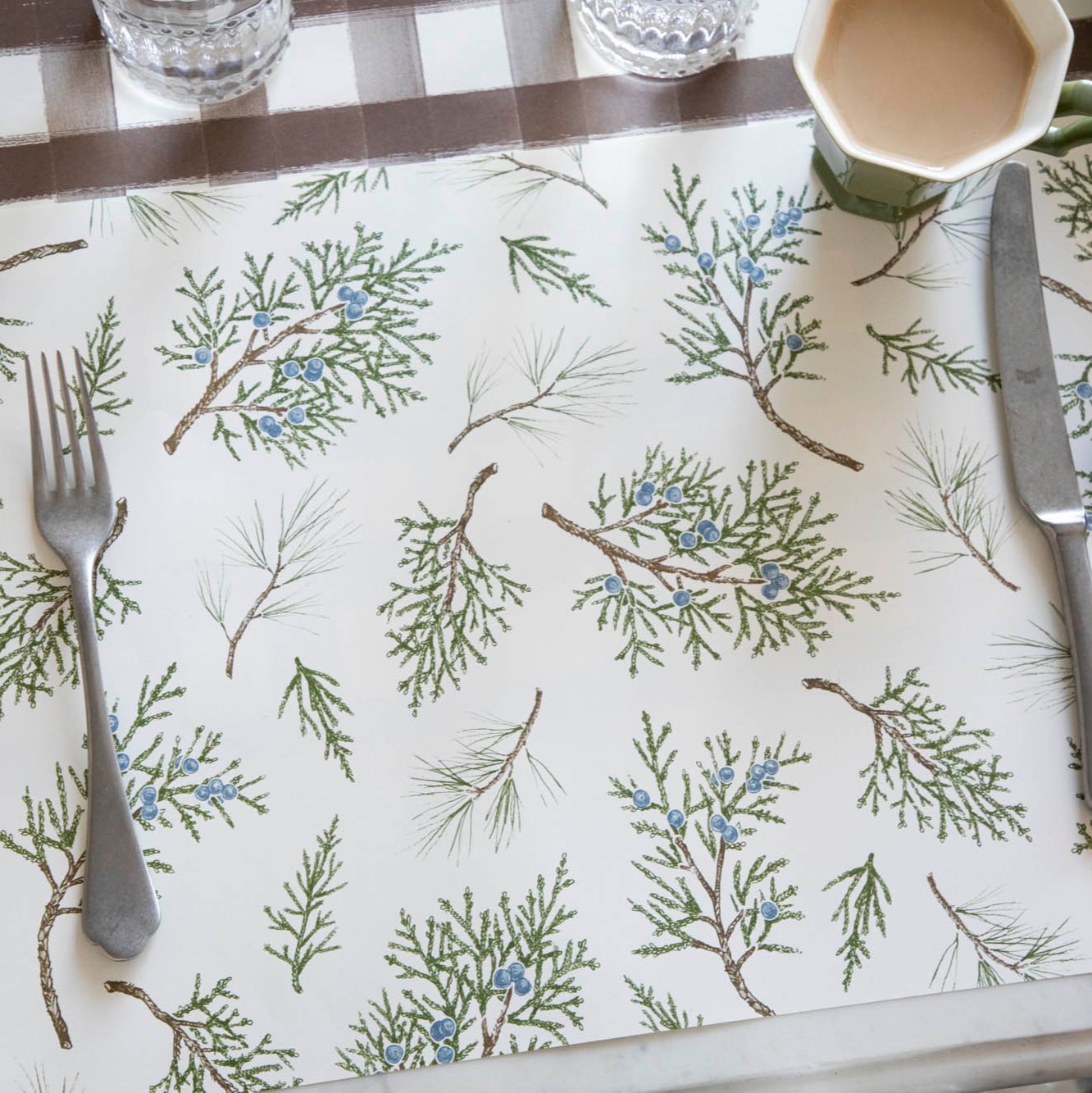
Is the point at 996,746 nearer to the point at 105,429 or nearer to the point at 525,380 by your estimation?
the point at 525,380

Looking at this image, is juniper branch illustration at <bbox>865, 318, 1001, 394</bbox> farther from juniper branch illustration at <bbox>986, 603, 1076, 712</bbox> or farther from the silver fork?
the silver fork

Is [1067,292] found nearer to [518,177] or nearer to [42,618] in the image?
[518,177]

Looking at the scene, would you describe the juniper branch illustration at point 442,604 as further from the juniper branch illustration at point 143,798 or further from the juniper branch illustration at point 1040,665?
the juniper branch illustration at point 1040,665

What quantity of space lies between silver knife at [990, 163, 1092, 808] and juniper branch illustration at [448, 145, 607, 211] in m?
0.21

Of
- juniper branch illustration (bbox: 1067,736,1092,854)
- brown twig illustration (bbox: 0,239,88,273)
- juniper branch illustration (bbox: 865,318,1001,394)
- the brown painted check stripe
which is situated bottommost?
juniper branch illustration (bbox: 1067,736,1092,854)

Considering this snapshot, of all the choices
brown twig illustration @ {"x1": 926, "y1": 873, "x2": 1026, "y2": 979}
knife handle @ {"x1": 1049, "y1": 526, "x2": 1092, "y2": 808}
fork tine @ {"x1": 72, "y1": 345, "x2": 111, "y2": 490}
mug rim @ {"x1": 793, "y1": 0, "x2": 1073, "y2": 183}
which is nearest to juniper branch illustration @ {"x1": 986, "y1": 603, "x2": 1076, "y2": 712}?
knife handle @ {"x1": 1049, "y1": 526, "x2": 1092, "y2": 808}

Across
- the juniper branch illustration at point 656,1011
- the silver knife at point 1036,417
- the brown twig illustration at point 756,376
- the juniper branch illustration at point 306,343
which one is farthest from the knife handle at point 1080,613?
the juniper branch illustration at point 306,343

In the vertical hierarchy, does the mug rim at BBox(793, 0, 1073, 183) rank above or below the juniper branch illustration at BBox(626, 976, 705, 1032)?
above

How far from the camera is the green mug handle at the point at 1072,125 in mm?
524

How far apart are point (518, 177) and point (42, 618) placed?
0.32 m

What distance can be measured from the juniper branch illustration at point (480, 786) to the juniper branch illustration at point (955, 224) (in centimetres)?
30

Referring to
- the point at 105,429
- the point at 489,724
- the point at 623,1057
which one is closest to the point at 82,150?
the point at 105,429

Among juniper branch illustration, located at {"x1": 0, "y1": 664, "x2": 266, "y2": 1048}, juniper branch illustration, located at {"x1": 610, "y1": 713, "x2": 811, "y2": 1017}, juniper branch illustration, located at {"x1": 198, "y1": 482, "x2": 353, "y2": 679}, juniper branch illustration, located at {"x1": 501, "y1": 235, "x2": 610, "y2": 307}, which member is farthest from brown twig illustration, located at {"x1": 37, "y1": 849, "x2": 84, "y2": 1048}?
juniper branch illustration, located at {"x1": 501, "y1": 235, "x2": 610, "y2": 307}

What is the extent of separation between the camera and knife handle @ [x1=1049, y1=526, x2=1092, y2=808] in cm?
54
